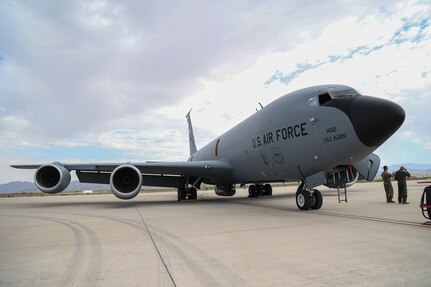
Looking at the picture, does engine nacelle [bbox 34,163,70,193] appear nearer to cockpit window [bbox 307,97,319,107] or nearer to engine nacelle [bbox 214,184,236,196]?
engine nacelle [bbox 214,184,236,196]

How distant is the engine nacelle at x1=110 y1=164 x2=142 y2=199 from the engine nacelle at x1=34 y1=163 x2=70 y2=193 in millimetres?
2591

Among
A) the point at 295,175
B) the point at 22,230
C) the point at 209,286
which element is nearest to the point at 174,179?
the point at 295,175

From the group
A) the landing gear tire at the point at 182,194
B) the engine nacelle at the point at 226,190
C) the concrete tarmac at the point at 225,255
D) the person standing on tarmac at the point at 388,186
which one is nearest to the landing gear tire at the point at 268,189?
the engine nacelle at the point at 226,190

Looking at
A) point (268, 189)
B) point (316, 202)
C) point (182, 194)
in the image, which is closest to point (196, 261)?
point (316, 202)

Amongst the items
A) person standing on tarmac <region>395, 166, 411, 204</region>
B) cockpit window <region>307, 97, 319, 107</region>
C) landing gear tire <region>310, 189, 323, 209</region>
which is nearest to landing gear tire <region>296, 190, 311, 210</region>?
landing gear tire <region>310, 189, 323, 209</region>

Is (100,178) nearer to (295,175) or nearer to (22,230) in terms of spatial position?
(22,230)

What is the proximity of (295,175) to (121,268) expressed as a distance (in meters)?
7.41

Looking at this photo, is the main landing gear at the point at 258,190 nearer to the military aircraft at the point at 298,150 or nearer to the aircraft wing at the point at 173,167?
the military aircraft at the point at 298,150

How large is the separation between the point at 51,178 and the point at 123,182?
403 cm

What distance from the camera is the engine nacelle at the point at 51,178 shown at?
13.7 metres

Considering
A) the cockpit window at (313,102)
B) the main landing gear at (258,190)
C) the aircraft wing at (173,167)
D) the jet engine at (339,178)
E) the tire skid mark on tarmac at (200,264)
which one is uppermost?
the cockpit window at (313,102)

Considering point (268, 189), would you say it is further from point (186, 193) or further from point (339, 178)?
point (339, 178)

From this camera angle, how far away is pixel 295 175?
33.2 ft

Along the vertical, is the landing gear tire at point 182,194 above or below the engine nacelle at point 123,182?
below
